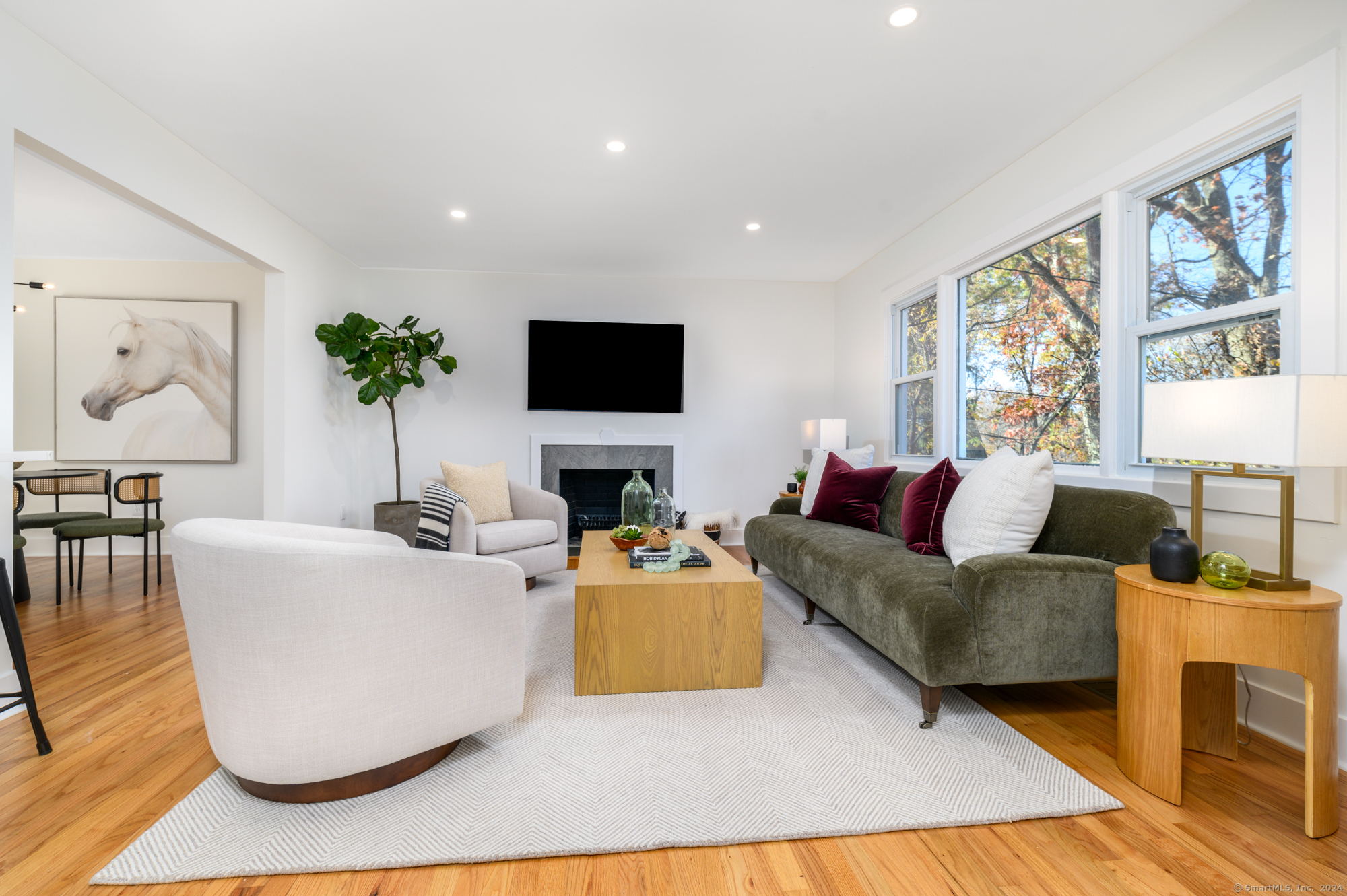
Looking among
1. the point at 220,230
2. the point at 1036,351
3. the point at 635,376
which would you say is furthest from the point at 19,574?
the point at 1036,351

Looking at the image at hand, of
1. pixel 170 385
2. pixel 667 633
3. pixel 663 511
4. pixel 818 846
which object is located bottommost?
pixel 818 846

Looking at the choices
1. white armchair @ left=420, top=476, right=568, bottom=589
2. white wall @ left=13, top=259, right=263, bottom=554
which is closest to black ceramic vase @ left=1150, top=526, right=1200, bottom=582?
white armchair @ left=420, top=476, right=568, bottom=589

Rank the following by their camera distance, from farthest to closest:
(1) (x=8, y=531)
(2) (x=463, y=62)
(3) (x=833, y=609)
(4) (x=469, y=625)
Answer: (3) (x=833, y=609) → (2) (x=463, y=62) → (1) (x=8, y=531) → (4) (x=469, y=625)

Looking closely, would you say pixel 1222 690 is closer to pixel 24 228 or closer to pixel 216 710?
pixel 216 710

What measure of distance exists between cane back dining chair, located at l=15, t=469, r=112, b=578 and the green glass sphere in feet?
16.6

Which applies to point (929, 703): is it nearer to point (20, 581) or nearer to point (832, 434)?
point (832, 434)

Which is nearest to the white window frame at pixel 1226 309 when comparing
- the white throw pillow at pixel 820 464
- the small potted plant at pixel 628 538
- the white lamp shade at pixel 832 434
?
the white throw pillow at pixel 820 464

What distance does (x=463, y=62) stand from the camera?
2.45 m

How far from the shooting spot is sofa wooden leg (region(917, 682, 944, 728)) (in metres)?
2.06

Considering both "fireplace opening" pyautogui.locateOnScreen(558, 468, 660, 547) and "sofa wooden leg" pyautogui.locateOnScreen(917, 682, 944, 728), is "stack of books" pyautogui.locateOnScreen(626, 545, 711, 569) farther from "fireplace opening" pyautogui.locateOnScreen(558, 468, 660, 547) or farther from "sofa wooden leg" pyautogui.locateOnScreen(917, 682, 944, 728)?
"fireplace opening" pyautogui.locateOnScreen(558, 468, 660, 547)

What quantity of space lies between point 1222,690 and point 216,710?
2.78 meters

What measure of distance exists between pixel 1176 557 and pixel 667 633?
158 centimetres

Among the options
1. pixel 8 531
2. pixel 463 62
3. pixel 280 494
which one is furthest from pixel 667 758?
pixel 280 494

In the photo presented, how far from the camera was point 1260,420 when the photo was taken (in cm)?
159
